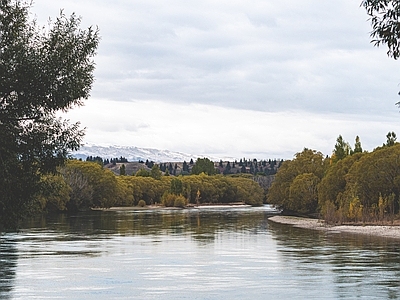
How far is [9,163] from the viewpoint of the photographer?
2217cm

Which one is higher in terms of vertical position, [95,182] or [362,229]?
[95,182]

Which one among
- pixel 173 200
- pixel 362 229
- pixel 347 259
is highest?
pixel 173 200

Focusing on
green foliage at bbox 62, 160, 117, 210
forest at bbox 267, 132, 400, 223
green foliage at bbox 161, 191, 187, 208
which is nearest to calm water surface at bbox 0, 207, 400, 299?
forest at bbox 267, 132, 400, 223

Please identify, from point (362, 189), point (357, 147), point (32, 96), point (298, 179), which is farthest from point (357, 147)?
point (32, 96)

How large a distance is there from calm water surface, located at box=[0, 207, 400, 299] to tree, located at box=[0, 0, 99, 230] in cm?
914

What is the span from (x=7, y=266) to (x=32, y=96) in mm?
23349

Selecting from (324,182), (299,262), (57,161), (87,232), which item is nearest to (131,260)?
(299,262)

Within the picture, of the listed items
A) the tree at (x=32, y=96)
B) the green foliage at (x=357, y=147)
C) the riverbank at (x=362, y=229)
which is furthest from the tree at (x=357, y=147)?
the tree at (x=32, y=96)

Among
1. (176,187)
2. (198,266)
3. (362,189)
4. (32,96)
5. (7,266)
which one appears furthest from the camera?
(176,187)

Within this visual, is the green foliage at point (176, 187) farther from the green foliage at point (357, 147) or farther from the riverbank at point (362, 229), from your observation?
the riverbank at point (362, 229)

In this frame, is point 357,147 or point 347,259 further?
point 357,147

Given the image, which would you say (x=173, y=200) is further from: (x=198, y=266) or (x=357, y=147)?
(x=198, y=266)

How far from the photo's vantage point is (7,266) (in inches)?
1704

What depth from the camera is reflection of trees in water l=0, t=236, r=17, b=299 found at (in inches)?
1299
